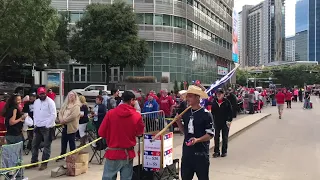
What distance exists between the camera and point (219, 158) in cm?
1055

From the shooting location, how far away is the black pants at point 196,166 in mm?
5191

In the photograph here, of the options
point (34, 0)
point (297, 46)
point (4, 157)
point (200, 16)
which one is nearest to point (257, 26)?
point (297, 46)

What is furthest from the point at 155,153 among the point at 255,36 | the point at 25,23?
the point at 255,36

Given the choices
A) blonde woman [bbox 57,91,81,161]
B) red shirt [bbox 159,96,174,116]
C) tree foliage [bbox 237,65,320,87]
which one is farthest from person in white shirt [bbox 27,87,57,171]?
tree foliage [bbox 237,65,320,87]

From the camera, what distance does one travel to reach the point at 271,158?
10523mm

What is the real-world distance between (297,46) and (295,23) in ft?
45.4

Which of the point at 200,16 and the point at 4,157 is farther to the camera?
the point at 200,16

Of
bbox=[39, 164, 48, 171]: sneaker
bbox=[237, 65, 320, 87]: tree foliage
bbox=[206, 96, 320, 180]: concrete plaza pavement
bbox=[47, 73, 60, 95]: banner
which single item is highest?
bbox=[237, 65, 320, 87]: tree foliage

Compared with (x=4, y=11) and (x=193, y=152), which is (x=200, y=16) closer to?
(x=4, y=11)

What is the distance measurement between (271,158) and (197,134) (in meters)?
6.09

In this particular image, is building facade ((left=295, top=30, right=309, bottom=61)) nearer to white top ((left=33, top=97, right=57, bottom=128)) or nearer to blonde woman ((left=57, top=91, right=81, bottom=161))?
blonde woman ((left=57, top=91, right=81, bottom=161))

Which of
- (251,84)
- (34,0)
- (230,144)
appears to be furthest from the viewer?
(251,84)

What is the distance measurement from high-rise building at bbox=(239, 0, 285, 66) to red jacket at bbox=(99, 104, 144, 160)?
15807cm

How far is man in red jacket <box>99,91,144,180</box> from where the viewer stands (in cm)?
518
